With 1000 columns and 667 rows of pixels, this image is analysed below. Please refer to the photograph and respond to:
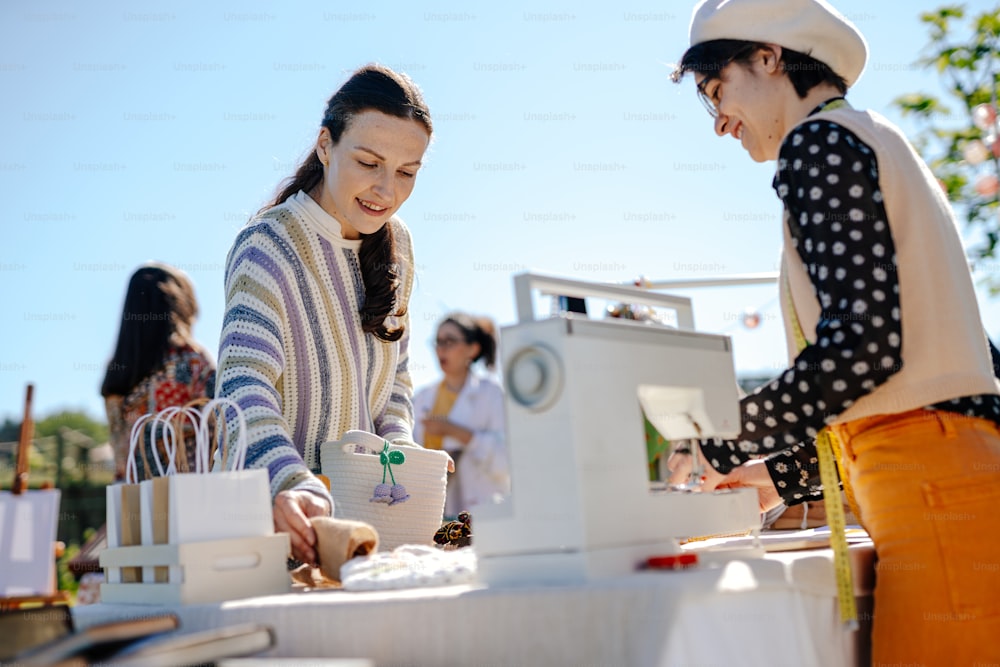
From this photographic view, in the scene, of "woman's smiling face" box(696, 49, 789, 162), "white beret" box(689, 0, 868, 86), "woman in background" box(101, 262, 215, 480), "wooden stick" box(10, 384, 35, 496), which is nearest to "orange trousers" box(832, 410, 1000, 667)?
"woman's smiling face" box(696, 49, 789, 162)

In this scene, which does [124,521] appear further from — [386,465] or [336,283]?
[336,283]

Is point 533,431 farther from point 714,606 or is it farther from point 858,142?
point 858,142

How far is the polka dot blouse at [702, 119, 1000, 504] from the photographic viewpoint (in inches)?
55.0

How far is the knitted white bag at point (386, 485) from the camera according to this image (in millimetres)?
2066

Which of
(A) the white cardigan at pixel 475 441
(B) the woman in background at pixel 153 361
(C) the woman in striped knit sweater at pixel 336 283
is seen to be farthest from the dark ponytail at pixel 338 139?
(A) the white cardigan at pixel 475 441

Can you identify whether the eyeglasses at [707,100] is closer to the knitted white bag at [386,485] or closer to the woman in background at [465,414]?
the knitted white bag at [386,485]

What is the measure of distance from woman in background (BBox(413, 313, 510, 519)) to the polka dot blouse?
439cm

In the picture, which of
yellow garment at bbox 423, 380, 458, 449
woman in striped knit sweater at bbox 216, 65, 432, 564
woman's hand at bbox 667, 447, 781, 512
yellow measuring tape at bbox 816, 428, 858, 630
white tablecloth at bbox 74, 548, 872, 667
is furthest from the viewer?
yellow garment at bbox 423, 380, 458, 449

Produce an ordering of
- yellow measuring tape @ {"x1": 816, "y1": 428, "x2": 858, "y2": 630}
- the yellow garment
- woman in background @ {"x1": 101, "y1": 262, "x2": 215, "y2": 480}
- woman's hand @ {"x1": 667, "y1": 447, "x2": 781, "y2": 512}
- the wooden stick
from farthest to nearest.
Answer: the yellow garment, woman in background @ {"x1": 101, "y1": 262, "x2": 215, "y2": 480}, the wooden stick, woman's hand @ {"x1": 667, "y1": 447, "x2": 781, "y2": 512}, yellow measuring tape @ {"x1": 816, "y1": 428, "x2": 858, "y2": 630}

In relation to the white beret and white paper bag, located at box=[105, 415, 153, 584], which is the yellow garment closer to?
white paper bag, located at box=[105, 415, 153, 584]

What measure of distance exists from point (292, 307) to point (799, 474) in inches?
47.1

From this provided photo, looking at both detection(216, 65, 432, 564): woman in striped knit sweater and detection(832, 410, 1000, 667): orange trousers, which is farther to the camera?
detection(216, 65, 432, 564): woman in striped knit sweater

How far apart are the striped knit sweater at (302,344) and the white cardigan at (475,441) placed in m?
3.26

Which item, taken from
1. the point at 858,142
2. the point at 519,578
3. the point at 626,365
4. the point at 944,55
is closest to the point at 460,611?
the point at 519,578
